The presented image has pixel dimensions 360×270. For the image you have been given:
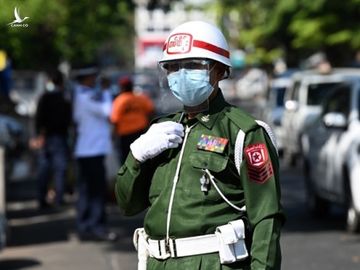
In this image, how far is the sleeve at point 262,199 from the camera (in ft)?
13.0

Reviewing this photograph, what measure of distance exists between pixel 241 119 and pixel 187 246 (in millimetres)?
522

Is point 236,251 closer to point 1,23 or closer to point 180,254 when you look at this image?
point 180,254

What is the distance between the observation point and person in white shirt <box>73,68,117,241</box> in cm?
1149

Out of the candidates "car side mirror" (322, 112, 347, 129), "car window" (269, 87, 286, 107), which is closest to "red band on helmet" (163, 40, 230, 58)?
"car side mirror" (322, 112, 347, 129)

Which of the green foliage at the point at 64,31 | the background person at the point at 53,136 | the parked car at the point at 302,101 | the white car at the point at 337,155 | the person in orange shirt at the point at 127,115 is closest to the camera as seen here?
the white car at the point at 337,155

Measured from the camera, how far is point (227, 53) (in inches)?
169

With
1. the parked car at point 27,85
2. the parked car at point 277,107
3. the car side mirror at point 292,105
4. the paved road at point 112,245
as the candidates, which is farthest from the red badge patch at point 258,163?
the parked car at point 27,85

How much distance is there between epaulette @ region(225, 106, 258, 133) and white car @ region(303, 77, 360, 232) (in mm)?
7272

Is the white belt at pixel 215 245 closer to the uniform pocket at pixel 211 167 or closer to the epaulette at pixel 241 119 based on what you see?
the uniform pocket at pixel 211 167

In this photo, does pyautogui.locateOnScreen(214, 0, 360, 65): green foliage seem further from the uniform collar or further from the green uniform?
the green uniform

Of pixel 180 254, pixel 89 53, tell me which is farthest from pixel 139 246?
pixel 89 53

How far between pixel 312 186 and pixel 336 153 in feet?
5.04

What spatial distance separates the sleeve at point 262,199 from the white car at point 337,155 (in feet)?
24.0

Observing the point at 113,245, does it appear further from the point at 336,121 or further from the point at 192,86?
the point at 192,86
